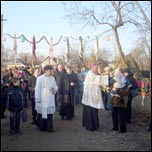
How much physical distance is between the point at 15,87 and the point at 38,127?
5.19ft

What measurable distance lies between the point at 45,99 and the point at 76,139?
5.70 ft

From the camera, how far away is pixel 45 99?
10.1 metres

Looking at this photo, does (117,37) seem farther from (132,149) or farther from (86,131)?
(132,149)

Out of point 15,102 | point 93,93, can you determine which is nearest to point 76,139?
point 93,93

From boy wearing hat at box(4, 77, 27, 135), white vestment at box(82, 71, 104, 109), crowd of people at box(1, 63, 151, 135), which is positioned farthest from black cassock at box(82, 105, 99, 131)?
boy wearing hat at box(4, 77, 27, 135)

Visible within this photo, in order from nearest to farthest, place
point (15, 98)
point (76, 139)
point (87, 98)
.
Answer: point (76, 139)
point (15, 98)
point (87, 98)

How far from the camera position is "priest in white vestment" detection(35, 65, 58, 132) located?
1002 centimetres

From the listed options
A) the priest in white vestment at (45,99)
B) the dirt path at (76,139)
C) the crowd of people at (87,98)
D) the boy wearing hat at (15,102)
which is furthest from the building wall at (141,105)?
the boy wearing hat at (15,102)

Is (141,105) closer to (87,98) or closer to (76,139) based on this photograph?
(87,98)

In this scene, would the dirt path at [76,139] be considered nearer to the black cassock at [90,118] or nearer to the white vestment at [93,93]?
the black cassock at [90,118]

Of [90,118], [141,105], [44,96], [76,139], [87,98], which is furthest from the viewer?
[141,105]

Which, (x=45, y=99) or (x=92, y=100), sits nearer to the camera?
(x=45, y=99)

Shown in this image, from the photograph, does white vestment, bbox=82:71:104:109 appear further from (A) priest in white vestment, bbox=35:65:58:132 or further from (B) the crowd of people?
(A) priest in white vestment, bbox=35:65:58:132

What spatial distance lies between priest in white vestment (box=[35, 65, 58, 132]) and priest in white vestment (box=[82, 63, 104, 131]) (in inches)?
40.4
